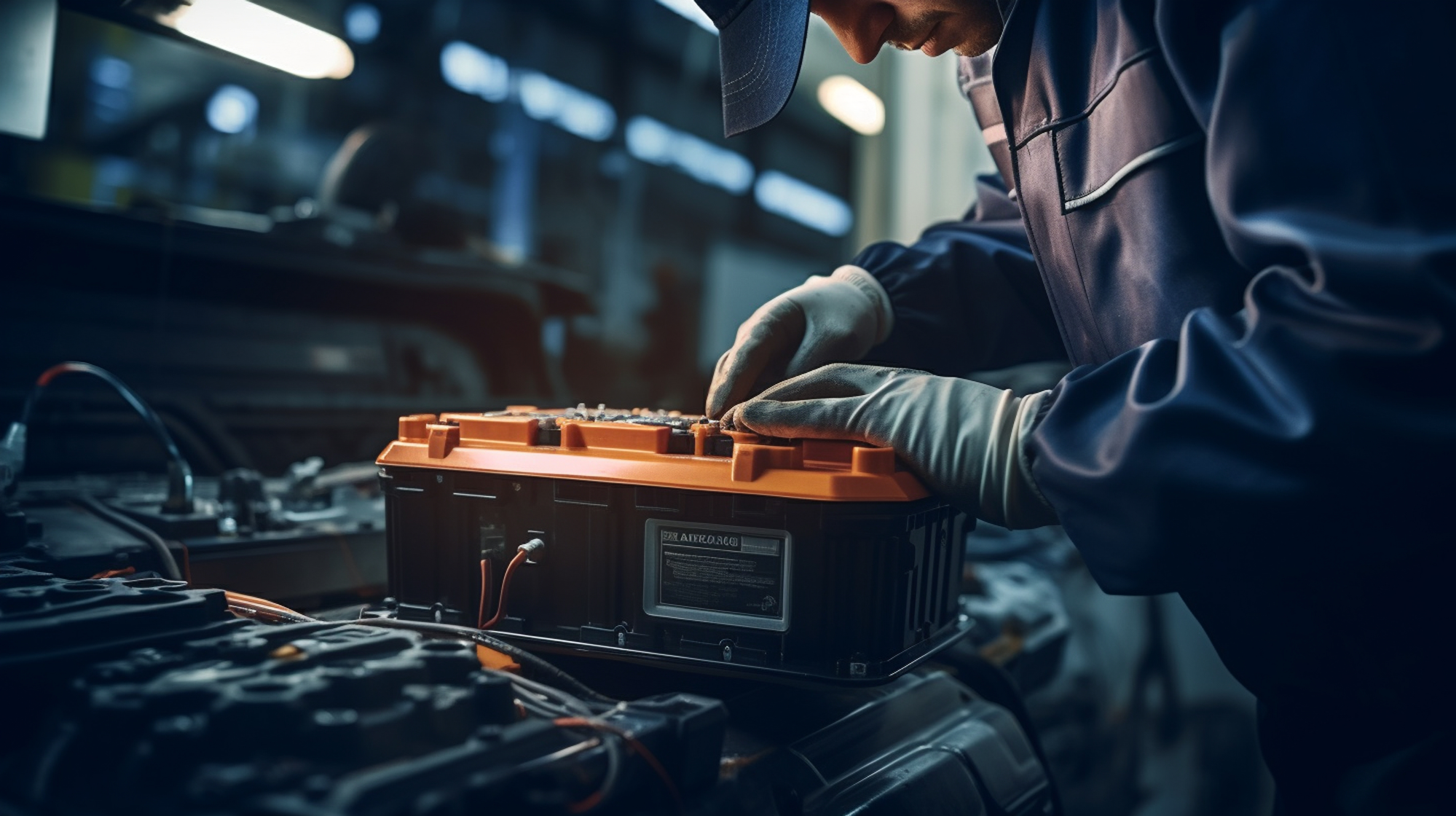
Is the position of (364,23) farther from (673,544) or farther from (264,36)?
(673,544)

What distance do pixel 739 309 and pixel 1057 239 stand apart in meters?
4.71

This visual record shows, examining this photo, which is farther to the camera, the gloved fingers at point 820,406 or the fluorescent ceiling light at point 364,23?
the fluorescent ceiling light at point 364,23

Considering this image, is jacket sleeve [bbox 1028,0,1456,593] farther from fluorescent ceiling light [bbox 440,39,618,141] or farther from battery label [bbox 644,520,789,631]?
fluorescent ceiling light [bbox 440,39,618,141]

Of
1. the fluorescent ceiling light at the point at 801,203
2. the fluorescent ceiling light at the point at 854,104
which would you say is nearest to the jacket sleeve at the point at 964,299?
the fluorescent ceiling light at the point at 854,104

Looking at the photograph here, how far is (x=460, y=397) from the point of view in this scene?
7.97 ft

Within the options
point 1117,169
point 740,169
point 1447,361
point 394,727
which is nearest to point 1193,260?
point 1117,169

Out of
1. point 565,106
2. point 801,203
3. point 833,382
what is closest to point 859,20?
point 833,382

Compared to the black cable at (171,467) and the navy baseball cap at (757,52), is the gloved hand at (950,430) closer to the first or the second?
the navy baseball cap at (757,52)

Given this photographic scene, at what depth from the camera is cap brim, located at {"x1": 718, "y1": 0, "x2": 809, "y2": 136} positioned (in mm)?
957

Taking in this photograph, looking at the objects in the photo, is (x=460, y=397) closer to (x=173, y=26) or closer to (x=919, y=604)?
(x=173, y=26)

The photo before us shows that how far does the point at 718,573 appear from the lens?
78 centimetres

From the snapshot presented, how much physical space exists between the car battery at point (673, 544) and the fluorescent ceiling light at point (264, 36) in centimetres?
95

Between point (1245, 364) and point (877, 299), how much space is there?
0.59 metres

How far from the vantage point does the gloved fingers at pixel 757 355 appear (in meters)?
0.95
